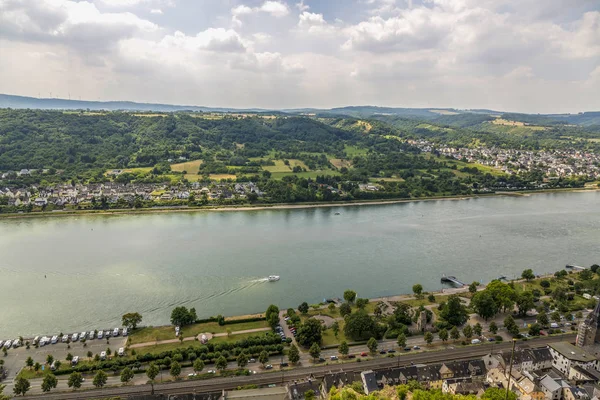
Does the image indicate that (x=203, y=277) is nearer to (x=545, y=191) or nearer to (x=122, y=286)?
(x=122, y=286)

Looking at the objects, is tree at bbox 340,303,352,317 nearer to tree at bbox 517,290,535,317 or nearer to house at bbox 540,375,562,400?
house at bbox 540,375,562,400

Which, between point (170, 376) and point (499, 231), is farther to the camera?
point (499, 231)

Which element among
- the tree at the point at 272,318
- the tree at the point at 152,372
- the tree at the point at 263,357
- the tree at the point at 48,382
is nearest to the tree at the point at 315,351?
the tree at the point at 263,357

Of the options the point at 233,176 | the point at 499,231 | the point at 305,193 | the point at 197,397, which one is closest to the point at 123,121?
the point at 233,176

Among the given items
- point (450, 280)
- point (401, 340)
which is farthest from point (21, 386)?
point (450, 280)

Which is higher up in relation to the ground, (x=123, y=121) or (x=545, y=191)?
(x=123, y=121)

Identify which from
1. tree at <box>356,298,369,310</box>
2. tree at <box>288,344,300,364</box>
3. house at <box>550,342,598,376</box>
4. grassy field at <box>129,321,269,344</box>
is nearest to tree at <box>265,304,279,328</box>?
grassy field at <box>129,321,269,344</box>
